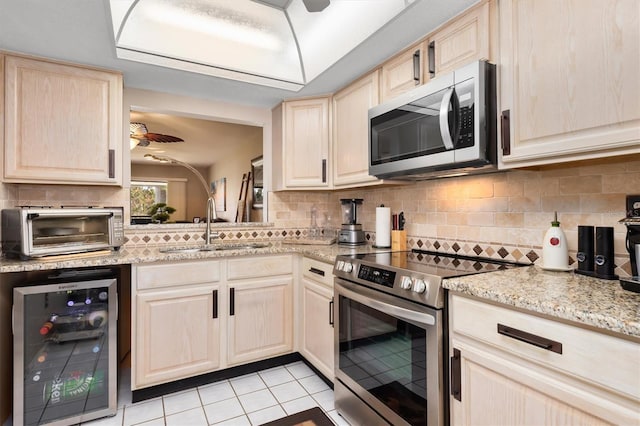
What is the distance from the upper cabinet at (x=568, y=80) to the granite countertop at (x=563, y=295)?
1.53 feet

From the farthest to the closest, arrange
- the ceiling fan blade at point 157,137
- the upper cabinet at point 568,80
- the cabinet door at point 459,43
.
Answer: the ceiling fan blade at point 157,137
the cabinet door at point 459,43
the upper cabinet at point 568,80

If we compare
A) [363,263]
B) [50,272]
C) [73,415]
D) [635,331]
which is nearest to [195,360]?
[73,415]

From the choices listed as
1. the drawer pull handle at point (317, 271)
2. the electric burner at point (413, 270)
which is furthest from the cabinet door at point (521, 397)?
the drawer pull handle at point (317, 271)

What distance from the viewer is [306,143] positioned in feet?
9.19

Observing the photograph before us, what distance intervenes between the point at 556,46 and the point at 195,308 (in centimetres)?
233

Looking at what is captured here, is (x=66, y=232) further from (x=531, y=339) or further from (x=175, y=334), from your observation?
(x=531, y=339)

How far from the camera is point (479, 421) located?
120 centimetres

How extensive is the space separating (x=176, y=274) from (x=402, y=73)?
189cm

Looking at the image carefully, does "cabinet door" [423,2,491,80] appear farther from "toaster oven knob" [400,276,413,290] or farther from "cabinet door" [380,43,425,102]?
"toaster oven knob" [400,276,413,290]

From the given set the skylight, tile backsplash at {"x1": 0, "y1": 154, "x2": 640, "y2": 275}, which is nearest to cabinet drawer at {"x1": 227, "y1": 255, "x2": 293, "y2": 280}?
tile backsplash at {"x1": 0, "y1": 154, "x2": 640, "y2": 275}

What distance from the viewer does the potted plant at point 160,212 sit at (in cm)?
287

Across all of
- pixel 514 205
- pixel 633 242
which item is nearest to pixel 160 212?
pixel 514 205

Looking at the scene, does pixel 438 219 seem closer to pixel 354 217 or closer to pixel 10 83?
pixel 354 217

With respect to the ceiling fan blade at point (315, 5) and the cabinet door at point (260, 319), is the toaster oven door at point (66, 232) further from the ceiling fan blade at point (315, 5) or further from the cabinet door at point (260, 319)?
the ceiling fan blade at point (315, 5)
